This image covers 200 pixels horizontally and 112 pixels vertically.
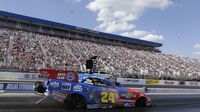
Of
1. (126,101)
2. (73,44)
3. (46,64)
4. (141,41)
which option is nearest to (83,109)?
(126,101)

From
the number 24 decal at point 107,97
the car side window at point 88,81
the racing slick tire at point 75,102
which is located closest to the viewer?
the racing slick tire at point 75,102

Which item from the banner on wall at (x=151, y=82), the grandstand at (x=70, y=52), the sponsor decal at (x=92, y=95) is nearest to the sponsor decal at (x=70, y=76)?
the sponsor decal at (x=92, y=95)

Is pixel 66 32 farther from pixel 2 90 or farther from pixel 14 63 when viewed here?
pixel 2 90

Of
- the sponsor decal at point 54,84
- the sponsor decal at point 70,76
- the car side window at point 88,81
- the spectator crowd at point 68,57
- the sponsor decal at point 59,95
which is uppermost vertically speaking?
the spectator crowd at point 68,57

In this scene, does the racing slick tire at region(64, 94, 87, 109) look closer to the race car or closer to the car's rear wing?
the race car

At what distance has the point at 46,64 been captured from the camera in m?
36.0

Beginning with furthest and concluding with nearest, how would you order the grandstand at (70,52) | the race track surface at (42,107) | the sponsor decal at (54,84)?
1. the grandstand at (70,52)
2. the sponsor decal at (54,84)
3. the race track surface at (42,107)

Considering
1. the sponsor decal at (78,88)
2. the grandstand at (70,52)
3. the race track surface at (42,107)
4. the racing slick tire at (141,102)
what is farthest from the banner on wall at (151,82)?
the sponsor decal at (78,88)

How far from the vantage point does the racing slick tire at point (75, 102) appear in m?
12.5

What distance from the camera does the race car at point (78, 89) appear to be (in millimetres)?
12617

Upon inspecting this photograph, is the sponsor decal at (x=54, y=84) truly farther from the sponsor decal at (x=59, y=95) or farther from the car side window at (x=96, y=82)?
the car side window at (x=96, y=82)

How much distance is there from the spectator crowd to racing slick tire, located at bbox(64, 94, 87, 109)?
1688cm

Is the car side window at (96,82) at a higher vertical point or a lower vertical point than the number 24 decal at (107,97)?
higher

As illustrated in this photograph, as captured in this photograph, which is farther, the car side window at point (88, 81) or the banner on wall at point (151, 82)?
the banner on wall at point (151, 82)
